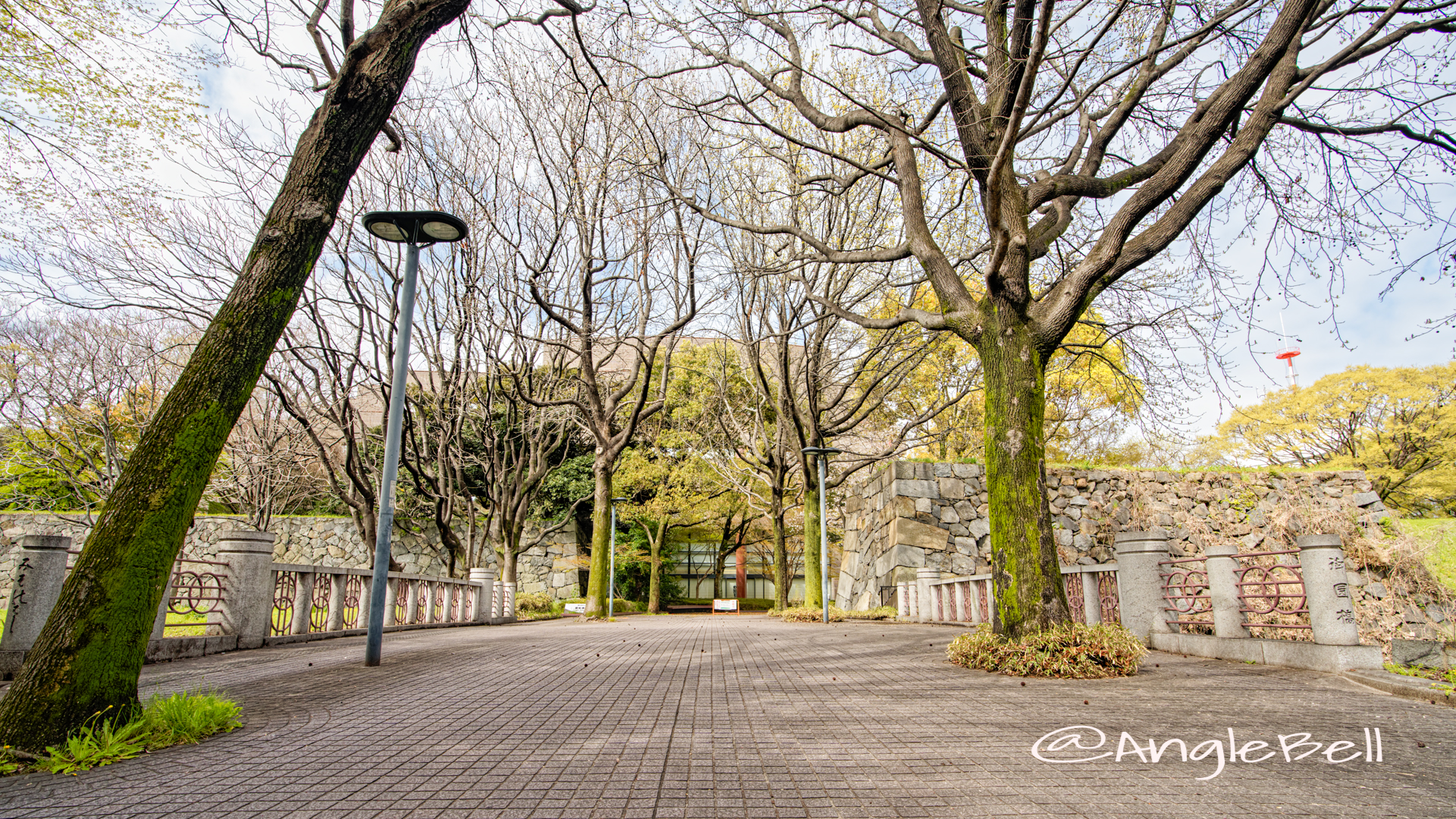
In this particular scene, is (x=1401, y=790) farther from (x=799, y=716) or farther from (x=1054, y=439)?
(x=1054, y=439)

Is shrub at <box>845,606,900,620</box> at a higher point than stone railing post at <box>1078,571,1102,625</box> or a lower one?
lower

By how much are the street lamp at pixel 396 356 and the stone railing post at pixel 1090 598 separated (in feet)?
28.1

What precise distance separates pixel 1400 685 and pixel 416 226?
388 inches

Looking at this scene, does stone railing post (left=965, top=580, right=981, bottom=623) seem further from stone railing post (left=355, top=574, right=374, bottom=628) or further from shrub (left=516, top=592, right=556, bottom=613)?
shrub (left=516, top=592, right=556, bottom=613)

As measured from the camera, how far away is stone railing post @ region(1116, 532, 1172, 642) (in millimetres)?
8336

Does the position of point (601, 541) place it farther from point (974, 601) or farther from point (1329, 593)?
point (1329, 593)

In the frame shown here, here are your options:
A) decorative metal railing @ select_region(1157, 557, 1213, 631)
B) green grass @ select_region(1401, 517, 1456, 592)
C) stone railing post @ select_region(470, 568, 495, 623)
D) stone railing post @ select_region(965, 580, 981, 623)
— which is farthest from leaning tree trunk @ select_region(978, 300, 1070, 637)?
stone railing post @ select_region(470, 568, 495, 623)

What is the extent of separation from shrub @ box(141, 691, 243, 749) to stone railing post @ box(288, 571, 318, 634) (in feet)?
20.3

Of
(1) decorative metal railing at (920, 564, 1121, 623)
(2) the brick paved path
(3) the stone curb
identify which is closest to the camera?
(2) the brick paved path

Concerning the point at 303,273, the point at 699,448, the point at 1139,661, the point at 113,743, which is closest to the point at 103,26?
the point at 303,273

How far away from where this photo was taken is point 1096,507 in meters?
17.7

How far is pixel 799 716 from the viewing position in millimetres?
4320

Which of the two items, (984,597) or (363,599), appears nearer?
(363,599)

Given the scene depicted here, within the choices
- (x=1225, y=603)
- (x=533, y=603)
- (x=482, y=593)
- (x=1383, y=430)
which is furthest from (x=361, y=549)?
(x=1383, y=430)
